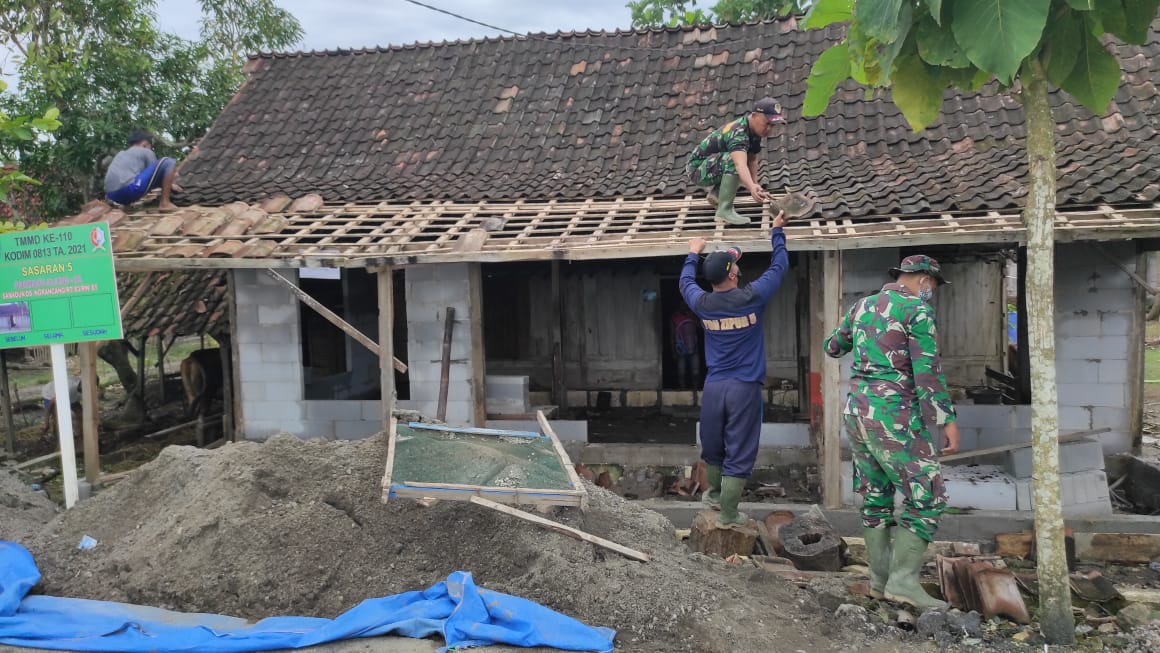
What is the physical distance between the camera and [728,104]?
10.3m

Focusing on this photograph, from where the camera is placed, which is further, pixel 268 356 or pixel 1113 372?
pixel 268 356

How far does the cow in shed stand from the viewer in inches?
434

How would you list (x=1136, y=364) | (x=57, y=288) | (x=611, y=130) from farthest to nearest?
(x=611, y=130)
(x=1136, y=364)
(x=57, y=288)

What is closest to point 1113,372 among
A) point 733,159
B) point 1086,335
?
point 1086,335

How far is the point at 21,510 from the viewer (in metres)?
6.72

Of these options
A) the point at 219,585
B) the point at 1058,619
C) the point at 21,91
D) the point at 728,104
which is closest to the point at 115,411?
the point at 21,91

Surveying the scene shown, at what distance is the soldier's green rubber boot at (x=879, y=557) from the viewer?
480cm

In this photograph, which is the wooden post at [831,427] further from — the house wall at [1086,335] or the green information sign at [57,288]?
the green information sign at [57,288]

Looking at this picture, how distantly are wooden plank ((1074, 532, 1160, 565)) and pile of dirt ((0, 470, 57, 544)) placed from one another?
8073 millimetres

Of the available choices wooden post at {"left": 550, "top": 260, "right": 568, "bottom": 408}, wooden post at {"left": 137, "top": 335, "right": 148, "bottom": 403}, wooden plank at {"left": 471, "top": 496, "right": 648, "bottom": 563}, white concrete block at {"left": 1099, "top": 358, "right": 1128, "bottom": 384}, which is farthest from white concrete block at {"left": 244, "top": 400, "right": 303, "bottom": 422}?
white concrete block at {"left": 1099, "top": 358, "right": 1128, "bottom": 384}

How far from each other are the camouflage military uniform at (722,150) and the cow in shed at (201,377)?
23.8ft

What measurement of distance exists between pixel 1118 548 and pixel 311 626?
6.06 m

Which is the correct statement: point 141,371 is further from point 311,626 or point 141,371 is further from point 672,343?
point 311,626

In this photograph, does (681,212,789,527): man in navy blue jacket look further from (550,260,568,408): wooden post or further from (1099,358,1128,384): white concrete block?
(550,260,568,408): wooden post
